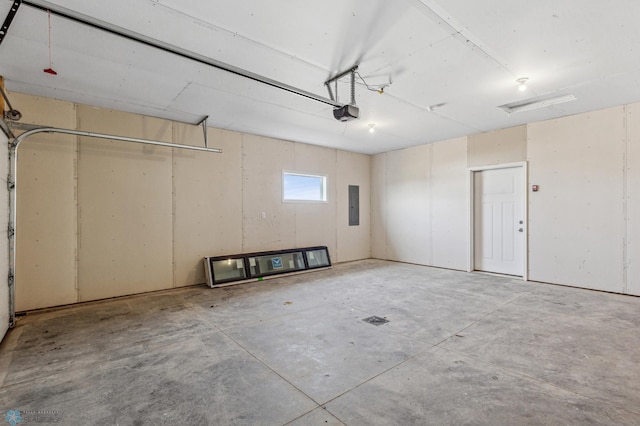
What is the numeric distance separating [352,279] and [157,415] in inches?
153

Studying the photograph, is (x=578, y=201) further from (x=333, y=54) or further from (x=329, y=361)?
(x=329, y=361)

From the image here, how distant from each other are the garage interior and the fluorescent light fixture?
0.04m

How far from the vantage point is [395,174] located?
718 centimetres

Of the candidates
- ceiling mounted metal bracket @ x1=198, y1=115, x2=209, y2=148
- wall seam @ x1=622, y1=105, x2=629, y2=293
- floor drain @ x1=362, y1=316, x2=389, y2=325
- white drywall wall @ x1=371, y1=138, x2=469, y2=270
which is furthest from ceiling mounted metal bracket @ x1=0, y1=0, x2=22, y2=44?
wall seam @ x1=622, y1=105, x2=629, y2=293

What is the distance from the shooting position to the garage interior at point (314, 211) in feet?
6.85

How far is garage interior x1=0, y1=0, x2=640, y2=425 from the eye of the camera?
2088 millimetres

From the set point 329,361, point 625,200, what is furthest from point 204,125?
point 625,200

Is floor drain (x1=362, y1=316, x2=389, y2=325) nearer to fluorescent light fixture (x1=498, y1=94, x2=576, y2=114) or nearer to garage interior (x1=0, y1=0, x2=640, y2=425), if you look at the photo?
garage interior (x1=0, y1=0, x2=640, y2=425)

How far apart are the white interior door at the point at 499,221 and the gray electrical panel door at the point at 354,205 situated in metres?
2.66

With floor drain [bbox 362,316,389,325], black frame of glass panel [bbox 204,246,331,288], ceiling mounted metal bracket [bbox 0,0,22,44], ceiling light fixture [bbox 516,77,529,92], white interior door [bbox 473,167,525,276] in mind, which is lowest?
floor drain [bbox 362,316,389,325]

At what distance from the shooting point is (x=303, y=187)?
6.53m

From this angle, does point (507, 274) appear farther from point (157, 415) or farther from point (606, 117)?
point (157, 415)

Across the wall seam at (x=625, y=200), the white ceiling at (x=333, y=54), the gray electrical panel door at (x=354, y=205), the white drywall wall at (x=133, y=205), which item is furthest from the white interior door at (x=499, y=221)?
the white drywall wall at (x=133, y=205)

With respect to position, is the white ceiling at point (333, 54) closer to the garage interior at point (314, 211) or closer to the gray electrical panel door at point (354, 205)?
the garage interior at point (314, 211)
